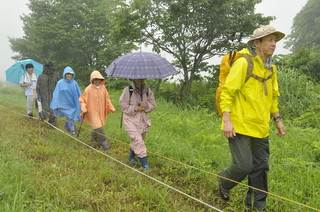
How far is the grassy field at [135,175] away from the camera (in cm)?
263

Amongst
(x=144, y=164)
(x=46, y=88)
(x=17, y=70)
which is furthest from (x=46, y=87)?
(x=144, y=164)

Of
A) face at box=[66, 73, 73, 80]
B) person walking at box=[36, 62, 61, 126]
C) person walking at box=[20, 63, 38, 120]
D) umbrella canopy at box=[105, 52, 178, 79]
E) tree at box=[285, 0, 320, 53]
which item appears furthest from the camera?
tree at box=[285, 0, 320, 53]

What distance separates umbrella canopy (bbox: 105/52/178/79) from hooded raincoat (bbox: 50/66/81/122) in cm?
259

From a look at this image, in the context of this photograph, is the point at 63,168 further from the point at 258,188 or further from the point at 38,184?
the point at 258,188

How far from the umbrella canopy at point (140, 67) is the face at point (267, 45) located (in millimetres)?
1438

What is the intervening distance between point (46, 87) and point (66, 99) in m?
0.91

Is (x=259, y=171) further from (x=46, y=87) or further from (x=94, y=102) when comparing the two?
(x=46, y=87)

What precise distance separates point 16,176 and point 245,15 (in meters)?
8.45

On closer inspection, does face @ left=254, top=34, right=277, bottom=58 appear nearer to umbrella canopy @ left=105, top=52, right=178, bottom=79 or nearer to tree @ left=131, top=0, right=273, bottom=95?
umbrella canopy @ left=105, top=52, right=178, bottom=79

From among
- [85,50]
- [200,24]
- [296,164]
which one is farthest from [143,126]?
[85,50]

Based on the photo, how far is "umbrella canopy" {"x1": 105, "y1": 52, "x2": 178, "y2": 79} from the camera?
3440 mm

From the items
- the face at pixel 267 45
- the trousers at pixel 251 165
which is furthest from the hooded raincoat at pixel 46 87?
the face at pixel 267 45

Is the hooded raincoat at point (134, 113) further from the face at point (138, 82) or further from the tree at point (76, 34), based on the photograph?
the tree at point (76, 34)

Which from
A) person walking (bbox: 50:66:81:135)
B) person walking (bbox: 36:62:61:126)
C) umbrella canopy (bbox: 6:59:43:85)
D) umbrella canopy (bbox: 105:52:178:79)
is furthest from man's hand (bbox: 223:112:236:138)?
umbrella canopy (bbox: 6:59:43:85)
